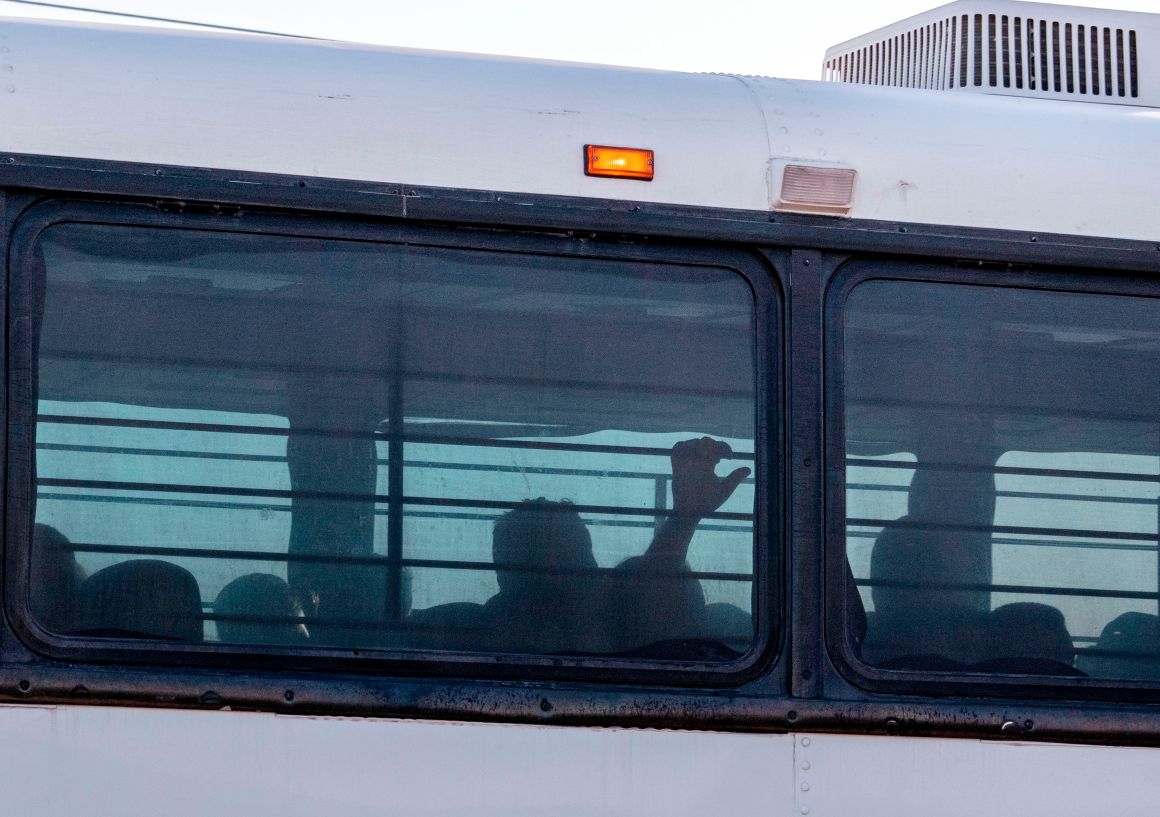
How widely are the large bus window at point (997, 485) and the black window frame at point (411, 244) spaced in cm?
18

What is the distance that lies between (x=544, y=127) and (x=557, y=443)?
0.64m

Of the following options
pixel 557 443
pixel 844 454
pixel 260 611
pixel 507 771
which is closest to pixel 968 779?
pixel 844 454

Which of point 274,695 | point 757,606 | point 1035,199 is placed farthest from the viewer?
point 1035,199

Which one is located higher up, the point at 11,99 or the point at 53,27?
the point at 53,27

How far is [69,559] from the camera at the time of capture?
106 inches

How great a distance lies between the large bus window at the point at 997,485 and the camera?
2.99m

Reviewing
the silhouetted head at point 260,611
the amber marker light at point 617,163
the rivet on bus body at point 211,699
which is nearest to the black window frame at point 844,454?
the amber marker light at point 617,163

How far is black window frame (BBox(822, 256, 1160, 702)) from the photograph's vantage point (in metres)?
2.91

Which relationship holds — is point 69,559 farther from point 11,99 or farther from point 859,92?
point 859,92

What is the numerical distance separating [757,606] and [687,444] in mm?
347

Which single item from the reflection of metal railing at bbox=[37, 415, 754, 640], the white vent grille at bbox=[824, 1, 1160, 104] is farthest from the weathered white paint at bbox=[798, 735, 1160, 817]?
the white vent grille at bbox=[824, 1, 1160, 104]

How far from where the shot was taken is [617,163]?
2.97 meters

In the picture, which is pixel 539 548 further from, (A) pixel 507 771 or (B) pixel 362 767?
(B) pixel 362 767

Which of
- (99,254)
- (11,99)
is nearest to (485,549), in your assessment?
(99,254)
